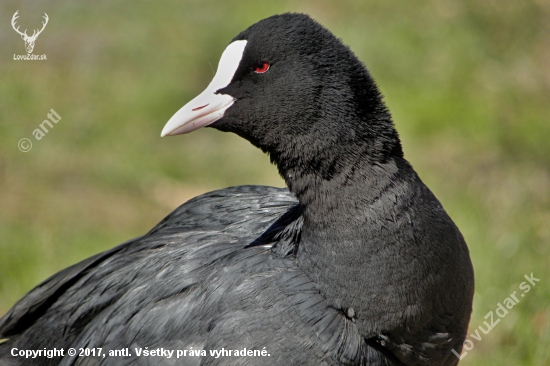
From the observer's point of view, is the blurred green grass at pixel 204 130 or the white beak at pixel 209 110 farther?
the blurred green grass at pixel 204 130

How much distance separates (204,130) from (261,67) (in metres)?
4.56

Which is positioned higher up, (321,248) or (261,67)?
(261,67)

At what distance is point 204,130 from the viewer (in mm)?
7668

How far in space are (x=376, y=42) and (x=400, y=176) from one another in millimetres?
5090

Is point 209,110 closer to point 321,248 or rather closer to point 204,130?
point 321,248

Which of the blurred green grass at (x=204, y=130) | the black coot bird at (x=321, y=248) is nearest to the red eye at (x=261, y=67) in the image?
the black coot bird at (x=321, y=248)

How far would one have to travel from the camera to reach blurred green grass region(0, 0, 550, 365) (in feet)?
19.8

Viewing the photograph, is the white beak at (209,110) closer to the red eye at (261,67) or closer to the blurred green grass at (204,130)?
the red eye at (261,67)

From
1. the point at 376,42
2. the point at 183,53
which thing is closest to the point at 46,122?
the point at 183,53

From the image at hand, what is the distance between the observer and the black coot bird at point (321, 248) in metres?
3.06

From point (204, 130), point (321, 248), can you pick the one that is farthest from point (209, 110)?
point (204, 130)

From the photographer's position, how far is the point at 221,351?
3117 mm

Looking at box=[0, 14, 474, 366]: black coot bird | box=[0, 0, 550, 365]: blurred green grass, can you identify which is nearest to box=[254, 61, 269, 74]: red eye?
box=[0, 14, 474, 366]: black coot bird

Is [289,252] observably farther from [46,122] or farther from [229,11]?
[229,11]
